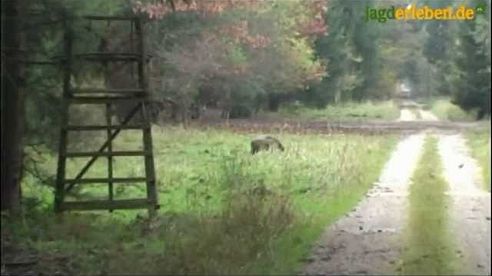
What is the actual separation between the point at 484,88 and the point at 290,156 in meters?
1.91

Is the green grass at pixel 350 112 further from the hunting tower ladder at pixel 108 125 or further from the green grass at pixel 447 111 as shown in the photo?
the hunting tower ladder at pixel 108 125

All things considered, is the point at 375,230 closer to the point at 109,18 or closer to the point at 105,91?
the point at 105,91

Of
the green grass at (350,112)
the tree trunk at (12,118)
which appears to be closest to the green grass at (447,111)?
the green grass at (350,112)

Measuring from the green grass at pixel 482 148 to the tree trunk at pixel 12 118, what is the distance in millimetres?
3739

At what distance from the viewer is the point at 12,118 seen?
7.57m

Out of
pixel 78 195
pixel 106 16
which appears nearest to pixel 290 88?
pixel 106 16

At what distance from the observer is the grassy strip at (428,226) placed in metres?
5.38

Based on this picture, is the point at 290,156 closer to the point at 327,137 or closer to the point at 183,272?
the point at 327,137

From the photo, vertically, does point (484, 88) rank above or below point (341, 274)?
above

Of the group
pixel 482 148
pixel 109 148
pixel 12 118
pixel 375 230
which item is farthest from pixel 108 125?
pixel 482 148

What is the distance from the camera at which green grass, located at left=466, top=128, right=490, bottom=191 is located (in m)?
4.84

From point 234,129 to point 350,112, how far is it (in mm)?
1041

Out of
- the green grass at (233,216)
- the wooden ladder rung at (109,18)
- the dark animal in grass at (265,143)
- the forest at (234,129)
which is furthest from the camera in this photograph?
the wooden ladder rung at (109,18)

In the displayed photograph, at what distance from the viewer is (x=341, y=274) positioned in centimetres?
571
